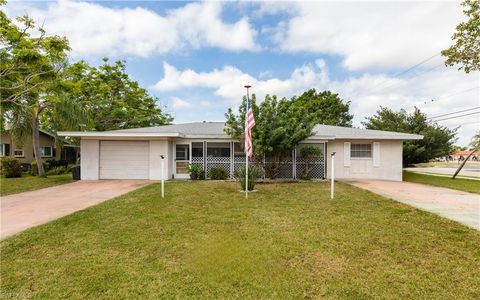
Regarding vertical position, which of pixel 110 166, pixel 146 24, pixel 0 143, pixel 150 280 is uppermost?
pixel 146 24

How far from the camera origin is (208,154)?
14922 millimetres

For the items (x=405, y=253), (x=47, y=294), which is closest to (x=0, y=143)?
(x=47, y=294)

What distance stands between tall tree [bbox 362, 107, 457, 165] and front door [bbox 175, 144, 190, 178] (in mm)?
15833

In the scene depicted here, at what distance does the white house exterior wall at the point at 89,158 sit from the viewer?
14461mm

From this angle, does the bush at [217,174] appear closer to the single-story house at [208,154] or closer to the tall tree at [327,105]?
the single-story house at [208,154]

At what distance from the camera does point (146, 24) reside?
12.4 meters

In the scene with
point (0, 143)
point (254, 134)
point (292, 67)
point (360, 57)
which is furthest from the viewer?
point (0, 143)

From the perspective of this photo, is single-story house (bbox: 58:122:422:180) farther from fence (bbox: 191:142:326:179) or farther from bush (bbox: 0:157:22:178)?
bush (bbox: 0:157:22:178)

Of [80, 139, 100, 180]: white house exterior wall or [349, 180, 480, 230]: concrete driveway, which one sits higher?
[80, 139, 100, 180]: white house exterior wall

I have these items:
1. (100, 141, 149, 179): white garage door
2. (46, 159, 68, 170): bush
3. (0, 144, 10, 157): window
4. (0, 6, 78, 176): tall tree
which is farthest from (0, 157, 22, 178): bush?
(0, 144, 10, 157): window

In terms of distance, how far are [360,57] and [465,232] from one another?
15524 mm

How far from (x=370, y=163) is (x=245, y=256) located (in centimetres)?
1358

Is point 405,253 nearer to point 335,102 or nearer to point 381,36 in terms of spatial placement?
point 381,36

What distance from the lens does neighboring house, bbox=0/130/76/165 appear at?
72.1 feet
